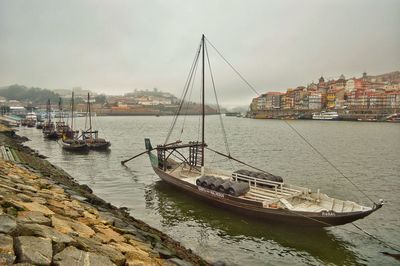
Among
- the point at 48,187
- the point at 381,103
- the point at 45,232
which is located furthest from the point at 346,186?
the point at 381,103

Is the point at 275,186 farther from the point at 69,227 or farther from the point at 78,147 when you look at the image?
the point at 78,147

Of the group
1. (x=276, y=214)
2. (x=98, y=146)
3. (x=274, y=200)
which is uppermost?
(x=274, y=200)

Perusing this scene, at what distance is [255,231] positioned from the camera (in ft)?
61.9

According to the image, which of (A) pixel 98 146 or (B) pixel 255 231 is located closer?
(B) pixel 255 231

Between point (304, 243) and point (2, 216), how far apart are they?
14.4m

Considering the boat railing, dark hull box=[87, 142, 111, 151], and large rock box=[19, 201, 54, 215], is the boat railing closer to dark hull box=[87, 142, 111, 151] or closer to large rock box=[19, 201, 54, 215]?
large rock box=[19, 201, 54, 215]

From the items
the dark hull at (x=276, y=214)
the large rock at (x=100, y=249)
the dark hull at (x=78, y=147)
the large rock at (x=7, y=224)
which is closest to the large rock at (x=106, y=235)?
the large rock at (x=100, y=249)

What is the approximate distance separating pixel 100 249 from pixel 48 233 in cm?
142

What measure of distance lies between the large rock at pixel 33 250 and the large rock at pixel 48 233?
265mm

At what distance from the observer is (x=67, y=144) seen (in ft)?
177

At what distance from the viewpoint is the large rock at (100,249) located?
8508 millimetres

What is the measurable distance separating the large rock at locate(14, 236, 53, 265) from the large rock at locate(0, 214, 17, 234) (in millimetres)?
342

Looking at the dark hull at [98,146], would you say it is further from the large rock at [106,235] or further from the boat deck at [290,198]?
the large rock at [106,235]

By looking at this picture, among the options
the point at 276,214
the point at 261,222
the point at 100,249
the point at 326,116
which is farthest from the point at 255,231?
the point at 326,116
